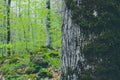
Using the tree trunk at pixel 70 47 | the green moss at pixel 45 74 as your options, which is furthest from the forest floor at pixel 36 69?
the tree trunk at pixel 70 47

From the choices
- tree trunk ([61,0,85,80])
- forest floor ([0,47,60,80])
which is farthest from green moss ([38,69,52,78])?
tree trunk ([61,0,85,80])

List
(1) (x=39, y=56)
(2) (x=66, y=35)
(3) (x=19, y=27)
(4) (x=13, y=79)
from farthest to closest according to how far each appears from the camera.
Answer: (3) (x=19, y=27), (1) (x=39, y=56), (4) (x=13, y=79), (2) (x=66, y=35)

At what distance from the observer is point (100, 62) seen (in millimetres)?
2508

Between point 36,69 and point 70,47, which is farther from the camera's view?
point 36,69

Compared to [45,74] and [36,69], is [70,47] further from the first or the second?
[36,69]

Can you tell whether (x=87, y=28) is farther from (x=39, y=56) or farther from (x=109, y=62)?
(x=39, y=56)

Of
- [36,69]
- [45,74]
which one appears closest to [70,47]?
[45,74]

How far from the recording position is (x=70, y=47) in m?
2.70

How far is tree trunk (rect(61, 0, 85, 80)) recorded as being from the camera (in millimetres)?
2613

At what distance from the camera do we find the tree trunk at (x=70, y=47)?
261cm

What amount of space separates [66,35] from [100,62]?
0.48 metres

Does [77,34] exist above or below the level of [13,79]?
above

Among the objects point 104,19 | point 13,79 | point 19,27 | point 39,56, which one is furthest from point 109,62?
point 19,27

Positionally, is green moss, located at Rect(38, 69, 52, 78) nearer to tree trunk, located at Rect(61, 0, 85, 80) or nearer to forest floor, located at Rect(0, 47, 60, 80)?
forest floor, located at Rect(0, 47, 60, 80)
